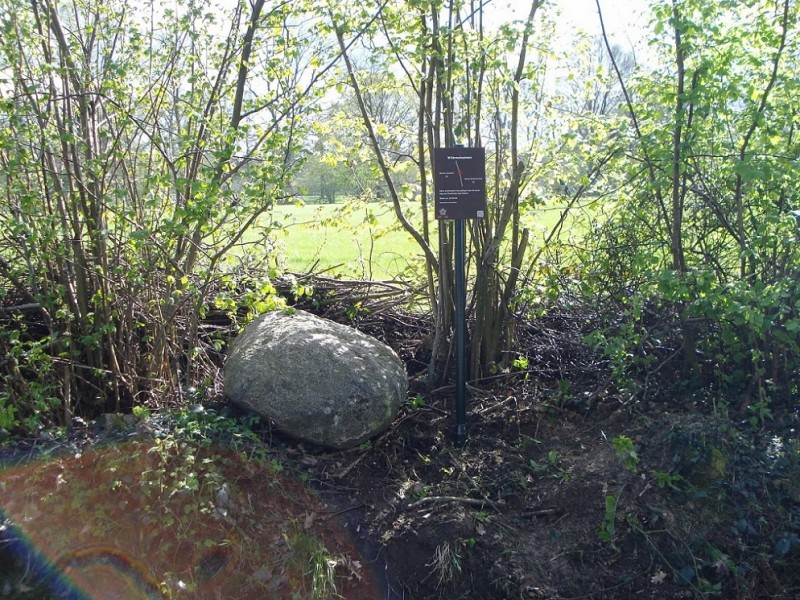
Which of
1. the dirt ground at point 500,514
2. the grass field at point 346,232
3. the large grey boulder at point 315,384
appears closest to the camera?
the dirt ground at point 500,514

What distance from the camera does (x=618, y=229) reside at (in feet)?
17.7

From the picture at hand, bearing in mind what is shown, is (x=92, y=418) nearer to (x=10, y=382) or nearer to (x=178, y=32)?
(x=10, y=382)

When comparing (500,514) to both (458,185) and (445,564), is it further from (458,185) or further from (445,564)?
(458,185)

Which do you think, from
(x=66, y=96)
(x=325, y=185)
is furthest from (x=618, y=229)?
(x=66, y=96)

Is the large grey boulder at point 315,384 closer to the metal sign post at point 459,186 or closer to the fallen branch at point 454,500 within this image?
the fallen branch at point 454,500

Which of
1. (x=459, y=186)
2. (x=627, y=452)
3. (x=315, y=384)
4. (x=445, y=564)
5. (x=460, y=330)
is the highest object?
(x=459, y=186)

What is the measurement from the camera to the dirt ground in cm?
391

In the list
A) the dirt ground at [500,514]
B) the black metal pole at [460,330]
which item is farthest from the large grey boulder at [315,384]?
the black metal pole at [460,330]

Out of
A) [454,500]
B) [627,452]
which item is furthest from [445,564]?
[627,452]

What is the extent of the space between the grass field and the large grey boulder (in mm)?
777

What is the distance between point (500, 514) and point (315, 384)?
1411mm

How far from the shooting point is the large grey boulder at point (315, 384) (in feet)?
15.4

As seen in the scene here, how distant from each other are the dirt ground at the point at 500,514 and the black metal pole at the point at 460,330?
17 cm

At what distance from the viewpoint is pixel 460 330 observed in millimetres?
4938
